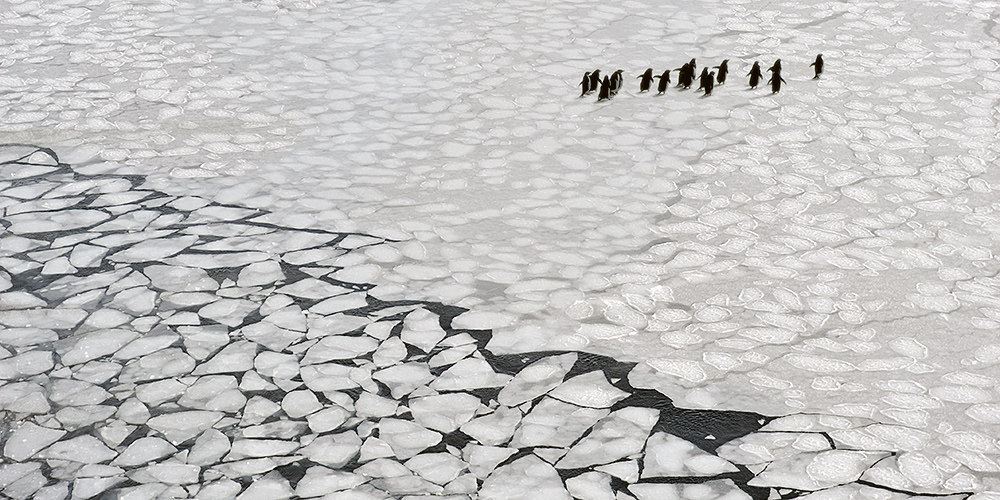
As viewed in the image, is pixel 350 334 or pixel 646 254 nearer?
pixel 350 334

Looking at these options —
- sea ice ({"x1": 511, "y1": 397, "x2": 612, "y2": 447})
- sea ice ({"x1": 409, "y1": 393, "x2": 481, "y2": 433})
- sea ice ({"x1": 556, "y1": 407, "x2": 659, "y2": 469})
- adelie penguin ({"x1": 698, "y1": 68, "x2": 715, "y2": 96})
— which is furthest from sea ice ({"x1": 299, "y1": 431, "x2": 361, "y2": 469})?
adelie penguin ({"x1": 698, "y1": 68, "x2": 715, "y2": 96})

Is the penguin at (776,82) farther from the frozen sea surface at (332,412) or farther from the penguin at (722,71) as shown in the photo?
the frozen sea surface at (332,412)

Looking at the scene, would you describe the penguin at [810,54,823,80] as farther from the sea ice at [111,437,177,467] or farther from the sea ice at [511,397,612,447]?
the sea ice at [111,437,177,467]

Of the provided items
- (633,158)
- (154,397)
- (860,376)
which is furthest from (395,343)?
(633,158)

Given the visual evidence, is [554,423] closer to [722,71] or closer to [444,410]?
[444,410]

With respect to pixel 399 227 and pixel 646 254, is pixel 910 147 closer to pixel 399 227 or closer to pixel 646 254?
pixel 646 254

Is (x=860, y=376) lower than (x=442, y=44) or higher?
lower

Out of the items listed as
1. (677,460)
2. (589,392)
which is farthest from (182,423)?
(677,460)

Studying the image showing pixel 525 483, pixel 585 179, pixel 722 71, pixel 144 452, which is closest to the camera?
pixel 525 483

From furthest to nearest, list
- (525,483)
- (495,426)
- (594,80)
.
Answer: (594,80) → (495,426) → (525,483)
